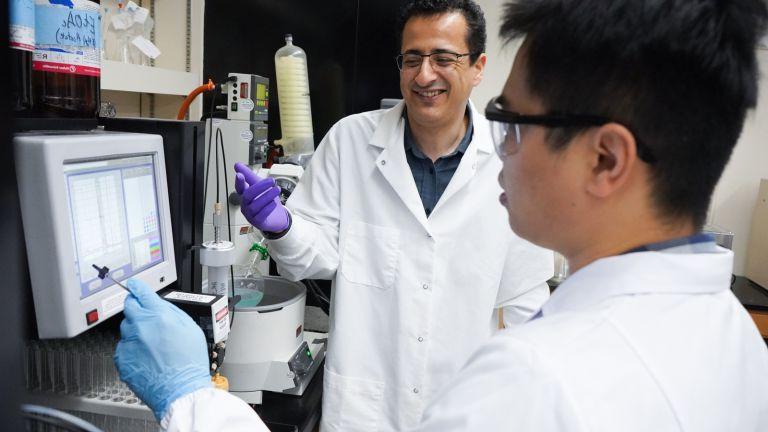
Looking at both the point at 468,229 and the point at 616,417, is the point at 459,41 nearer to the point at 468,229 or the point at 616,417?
the point at 468,229

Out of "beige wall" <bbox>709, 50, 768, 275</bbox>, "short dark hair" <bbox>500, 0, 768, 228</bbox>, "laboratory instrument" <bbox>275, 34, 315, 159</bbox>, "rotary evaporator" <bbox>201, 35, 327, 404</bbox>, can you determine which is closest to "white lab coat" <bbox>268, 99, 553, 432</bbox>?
"rotary evaporator" <bbox>201, 35, 327, 404</bbox>

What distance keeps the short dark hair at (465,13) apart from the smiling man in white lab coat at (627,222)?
0.89m

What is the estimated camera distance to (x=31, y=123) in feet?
2.98

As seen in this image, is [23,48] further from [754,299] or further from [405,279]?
[754,299]

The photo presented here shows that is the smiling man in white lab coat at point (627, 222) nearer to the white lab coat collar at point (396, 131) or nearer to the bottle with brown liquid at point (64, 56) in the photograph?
the bottle with brown liquid at point (64, 56)

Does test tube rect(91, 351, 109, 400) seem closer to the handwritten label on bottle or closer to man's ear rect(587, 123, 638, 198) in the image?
the handwritten label on bottle

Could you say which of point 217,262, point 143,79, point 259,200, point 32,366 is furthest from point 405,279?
point 143,79

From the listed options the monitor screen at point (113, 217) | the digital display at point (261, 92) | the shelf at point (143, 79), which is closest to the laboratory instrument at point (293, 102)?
the shelf at point (143, 79)

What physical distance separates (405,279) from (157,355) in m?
0.77

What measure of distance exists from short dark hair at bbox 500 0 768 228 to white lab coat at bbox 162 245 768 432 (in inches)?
3.6

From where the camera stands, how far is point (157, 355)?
33.6 inches

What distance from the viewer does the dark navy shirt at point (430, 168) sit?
1.59 metres

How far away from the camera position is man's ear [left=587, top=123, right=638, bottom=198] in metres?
0.59

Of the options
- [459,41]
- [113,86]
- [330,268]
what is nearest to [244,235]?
[330,268]
